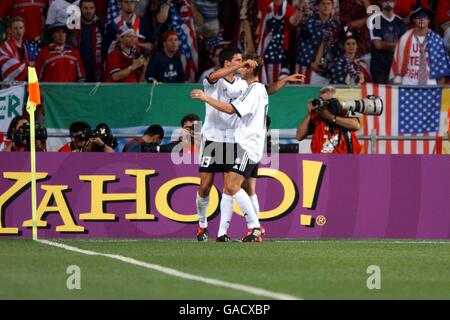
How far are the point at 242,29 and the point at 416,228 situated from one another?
17.6 feet

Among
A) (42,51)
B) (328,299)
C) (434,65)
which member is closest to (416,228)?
(434,65)

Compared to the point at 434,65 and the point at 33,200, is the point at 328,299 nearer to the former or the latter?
the point at 33,200

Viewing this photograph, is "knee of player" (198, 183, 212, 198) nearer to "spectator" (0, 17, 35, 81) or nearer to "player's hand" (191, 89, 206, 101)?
"player's hand" (191, 89, 206, 101)

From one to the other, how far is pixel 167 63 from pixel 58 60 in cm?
167

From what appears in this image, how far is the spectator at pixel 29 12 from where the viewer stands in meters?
20.1

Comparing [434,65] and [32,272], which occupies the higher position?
[434,65]

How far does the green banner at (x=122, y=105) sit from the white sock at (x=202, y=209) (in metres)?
3.50

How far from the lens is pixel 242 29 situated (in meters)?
20.7

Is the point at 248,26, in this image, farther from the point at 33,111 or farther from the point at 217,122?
the point at 33,111

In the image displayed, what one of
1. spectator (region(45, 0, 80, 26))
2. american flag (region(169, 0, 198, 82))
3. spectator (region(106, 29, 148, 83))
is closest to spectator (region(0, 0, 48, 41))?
spectator (region(45, 0, 80, 26))

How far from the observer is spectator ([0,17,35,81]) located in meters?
19.4

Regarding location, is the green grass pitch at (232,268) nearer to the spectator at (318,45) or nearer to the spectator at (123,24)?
the spectator at (123,24)

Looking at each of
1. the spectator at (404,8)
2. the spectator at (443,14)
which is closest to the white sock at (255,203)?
the spectator at (404,8)
